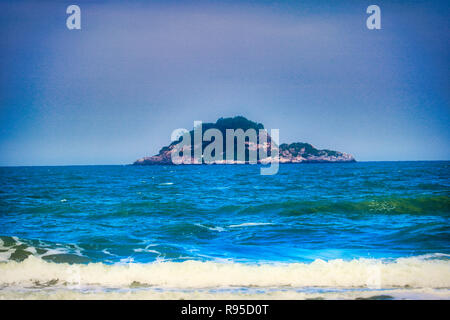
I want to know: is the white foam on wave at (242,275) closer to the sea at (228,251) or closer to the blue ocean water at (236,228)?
the sea at (228,251)

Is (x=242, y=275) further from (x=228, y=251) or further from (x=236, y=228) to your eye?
(x=236, y=228)

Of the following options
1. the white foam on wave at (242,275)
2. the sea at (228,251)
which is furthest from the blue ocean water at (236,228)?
the white foam on wave at (242,275)

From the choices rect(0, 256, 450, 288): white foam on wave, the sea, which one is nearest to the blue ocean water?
the sea

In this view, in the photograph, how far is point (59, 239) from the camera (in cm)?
1014

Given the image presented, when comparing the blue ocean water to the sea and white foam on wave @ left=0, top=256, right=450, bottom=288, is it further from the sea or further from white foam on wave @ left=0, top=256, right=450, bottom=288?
white foam on wave @ left=0, top=256, right=450, bottom=288

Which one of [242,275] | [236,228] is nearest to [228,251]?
[242,275]

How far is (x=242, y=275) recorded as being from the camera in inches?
247

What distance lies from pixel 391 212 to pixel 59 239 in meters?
13.0

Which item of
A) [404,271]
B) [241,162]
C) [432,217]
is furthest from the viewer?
[241,162]

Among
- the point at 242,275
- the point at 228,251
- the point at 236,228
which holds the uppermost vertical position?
the point at 242,275

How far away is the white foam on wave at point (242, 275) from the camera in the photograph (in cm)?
590

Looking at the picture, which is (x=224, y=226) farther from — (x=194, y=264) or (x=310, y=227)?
(x=194, y=264)
